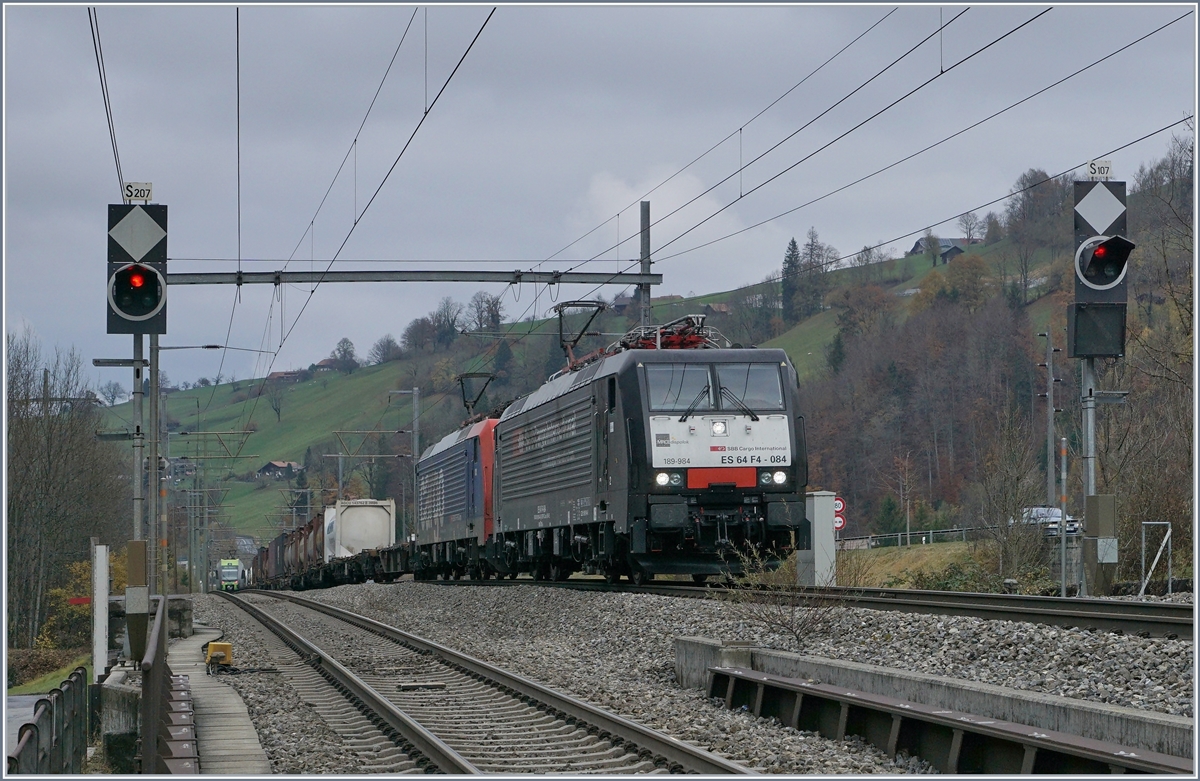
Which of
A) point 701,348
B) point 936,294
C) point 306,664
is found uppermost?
point 936,294

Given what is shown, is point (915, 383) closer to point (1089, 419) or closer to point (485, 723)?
point (1089, 419)

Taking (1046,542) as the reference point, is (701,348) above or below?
above

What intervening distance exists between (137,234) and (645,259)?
13.6m

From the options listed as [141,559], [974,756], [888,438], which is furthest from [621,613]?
[888,438]

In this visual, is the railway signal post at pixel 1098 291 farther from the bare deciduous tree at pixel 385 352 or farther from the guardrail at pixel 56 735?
the bare deciduous tree at pixel 385 352

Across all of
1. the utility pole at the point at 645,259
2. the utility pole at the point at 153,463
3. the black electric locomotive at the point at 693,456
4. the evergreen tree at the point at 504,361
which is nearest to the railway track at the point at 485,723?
the utility pole at the point at 153,463

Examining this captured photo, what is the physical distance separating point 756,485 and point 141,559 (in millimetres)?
9298

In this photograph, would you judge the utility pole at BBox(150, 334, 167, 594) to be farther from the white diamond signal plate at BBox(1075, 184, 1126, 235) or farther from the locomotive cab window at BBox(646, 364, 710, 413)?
the white diamond signal plate at BBox(1075, 184, 1126, 235)

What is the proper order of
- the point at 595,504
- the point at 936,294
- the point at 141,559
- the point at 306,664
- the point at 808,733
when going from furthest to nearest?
the point at 936,294
the point at 595,504
the point at 306,664
the point at 141,559
the point at 808,733

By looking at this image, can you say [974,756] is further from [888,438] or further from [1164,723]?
[888,438]

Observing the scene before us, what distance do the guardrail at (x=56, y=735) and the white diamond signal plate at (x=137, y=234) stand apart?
375cm

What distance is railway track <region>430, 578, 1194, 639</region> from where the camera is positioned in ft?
36.1

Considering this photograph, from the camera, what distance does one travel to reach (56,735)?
8.73m

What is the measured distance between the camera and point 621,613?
17.4 m
